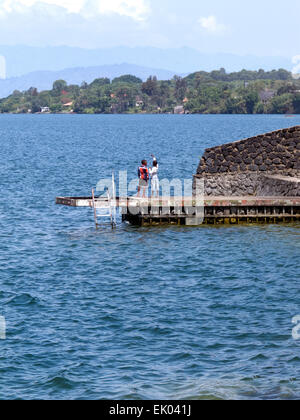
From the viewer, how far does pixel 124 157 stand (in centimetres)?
Result: 8419

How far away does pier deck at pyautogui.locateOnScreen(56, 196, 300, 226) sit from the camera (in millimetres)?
32312

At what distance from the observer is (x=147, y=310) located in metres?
20.8

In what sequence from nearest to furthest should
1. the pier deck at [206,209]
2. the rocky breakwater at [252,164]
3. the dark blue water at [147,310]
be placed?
the dark blue water at [147,310] → the pier deck at [206,209] → the rocky breakwater at [252,164]

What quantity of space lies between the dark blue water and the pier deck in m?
0.80

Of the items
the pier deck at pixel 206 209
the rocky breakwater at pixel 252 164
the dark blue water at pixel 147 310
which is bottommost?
the dark blue water at pixel 147 310

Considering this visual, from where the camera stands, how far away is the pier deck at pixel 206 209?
106 ft

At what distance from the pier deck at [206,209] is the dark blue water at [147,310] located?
0.80m

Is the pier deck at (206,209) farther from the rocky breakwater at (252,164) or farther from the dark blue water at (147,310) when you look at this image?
the rocky breakwater at (252,164)

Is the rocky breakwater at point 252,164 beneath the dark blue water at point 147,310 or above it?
above

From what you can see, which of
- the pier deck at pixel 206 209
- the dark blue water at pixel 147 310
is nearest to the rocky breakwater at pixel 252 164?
the pier deck at pixel 206 209

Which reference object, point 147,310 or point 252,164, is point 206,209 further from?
point 147,310

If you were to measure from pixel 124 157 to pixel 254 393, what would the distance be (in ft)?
229

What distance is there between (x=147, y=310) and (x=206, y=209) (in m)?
12.5

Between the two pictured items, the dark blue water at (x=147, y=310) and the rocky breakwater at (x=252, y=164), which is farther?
the rocky breakwater at (x=252, y=164)
